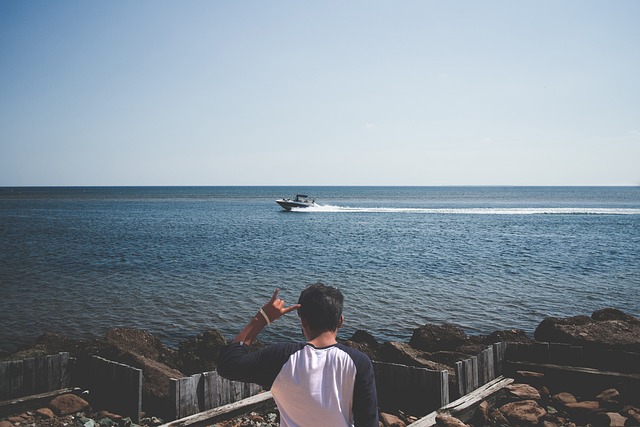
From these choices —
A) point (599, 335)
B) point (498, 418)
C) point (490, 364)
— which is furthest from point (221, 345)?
point (599, 335)

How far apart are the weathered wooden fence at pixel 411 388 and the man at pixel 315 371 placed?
5.06 m

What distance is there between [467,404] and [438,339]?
5.68m

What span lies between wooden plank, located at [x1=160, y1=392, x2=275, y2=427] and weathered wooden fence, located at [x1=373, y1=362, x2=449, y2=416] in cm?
188

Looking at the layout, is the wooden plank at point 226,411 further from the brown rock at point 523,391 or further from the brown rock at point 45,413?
the brown rock at point 523,391

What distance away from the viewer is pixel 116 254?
1382 inches

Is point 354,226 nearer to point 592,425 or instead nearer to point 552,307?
point 552,307

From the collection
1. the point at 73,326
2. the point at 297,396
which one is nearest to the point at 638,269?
the point at 73,326

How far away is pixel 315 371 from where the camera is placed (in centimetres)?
290

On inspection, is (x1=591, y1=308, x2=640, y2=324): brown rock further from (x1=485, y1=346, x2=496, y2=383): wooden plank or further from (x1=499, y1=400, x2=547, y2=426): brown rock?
(x1=499, y1=400, x2=547, y2=426): brown rock

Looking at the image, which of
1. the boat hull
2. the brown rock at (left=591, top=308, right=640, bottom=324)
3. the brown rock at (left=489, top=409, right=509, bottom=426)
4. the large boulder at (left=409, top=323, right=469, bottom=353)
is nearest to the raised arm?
the brown rock at (left=489, top=409, right=509, bottom=426)

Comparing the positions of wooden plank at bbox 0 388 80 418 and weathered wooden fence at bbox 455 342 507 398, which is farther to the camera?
weathered wooden fence at bbox 455 342 507 398

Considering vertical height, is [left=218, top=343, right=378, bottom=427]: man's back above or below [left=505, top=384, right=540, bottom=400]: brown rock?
above

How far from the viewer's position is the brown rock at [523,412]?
7.73m

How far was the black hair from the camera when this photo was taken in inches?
117
